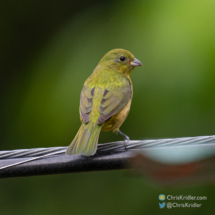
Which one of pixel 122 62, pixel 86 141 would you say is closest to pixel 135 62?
pixel 122 62

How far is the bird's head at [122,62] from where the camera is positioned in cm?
478

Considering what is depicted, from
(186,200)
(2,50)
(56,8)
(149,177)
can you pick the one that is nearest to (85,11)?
(56,8)

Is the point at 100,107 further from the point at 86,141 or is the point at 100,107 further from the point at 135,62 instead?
the point at 135,62

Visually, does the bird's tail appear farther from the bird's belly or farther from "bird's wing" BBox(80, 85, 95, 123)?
the bird's belly

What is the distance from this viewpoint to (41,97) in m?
5.65

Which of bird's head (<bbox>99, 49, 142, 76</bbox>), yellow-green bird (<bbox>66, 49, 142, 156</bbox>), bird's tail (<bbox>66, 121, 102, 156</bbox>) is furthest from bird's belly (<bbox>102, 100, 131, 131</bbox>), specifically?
bird's head (<bbox>99, 49, 142, 76</bbox>)

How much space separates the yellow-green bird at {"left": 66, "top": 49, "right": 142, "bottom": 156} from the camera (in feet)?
9.97

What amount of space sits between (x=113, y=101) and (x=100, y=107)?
8.2 inches

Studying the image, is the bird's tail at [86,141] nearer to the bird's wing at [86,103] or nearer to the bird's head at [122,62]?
the bird's wing at [86,103]

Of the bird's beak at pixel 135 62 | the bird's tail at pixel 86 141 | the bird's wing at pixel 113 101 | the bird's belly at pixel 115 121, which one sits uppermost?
the bird's beak at pixel 135 62

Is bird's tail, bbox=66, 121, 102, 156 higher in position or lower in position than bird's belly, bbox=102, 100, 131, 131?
lower

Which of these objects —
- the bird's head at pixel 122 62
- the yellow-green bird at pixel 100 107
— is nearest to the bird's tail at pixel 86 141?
the yellow-green bird at pixel 100 107

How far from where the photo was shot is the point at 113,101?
3.62 metres

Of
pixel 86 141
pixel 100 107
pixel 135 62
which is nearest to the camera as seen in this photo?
pixel 86 141
